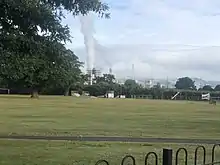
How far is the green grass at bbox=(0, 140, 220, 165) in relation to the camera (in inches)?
491

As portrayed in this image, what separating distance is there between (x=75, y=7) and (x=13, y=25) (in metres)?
1.07

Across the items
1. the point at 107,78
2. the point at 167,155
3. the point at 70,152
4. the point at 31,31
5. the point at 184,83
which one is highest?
the point at 107,78

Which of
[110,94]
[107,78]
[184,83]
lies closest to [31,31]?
[110,94]

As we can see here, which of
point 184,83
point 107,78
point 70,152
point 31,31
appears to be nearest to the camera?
point 31,31

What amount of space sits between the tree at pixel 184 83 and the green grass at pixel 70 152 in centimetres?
13222

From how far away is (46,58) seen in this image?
352 inches

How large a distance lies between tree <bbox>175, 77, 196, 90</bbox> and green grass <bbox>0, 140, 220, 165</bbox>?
132m

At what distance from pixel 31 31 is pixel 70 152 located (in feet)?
20.9

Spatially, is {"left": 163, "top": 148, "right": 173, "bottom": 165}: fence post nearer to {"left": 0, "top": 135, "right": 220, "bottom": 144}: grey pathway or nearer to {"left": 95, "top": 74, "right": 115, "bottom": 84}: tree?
{"left": 0, "top": 135, "right": 220, "bottom": 144}: grey pathway

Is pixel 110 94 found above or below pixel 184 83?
below

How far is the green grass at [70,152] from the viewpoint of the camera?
40.9 ft

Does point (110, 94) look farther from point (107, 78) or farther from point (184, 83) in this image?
point (184, 83)

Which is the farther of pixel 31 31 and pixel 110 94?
pixel 110 94

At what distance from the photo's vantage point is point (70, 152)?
14.1 metres
